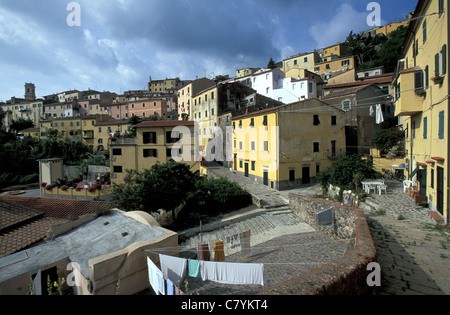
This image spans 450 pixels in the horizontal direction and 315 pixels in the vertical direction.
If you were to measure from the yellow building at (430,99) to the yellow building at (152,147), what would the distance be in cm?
2233

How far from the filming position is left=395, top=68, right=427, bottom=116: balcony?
1373 cm

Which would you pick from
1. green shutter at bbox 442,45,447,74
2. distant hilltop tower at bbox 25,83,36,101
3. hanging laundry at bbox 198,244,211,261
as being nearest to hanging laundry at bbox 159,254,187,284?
hanging laundry at bbox 198,244,211,261

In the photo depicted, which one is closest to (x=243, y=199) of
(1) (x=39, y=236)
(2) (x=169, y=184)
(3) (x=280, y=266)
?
(2) (x=169, y=184)

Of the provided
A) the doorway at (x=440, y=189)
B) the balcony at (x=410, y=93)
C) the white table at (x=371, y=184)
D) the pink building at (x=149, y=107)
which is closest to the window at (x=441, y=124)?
the doorway at (x=440, y=189)

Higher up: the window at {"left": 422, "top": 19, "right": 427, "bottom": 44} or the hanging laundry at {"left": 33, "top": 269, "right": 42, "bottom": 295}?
the window at {"left": 422, "top": 19, "right": 427, "bottom": 44}

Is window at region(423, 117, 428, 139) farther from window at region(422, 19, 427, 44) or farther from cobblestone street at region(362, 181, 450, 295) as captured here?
window at region(422, 19, 427, 44)

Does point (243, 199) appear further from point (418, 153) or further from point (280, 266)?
point (418, 153)

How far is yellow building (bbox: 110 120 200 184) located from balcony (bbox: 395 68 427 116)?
22.0 meters

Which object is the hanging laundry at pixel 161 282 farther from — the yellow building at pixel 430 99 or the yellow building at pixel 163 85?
the yellow building at pixel 163 85

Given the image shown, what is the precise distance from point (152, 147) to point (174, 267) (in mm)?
25870

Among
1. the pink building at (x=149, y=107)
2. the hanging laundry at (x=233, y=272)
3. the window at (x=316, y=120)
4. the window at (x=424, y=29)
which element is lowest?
the hanging laundry at (x=233, y=272)

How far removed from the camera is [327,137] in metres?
25.3

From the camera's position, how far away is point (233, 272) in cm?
625

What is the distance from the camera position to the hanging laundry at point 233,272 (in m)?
6.01
